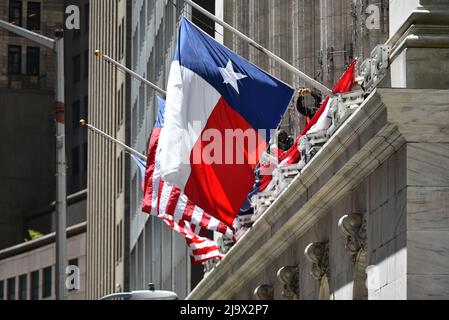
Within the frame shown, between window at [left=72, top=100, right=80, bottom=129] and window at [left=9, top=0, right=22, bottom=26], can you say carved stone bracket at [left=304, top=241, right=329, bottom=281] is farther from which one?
window at [left=9, top=0, right=22, bottom=26]

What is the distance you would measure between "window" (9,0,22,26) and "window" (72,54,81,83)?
1304 cm

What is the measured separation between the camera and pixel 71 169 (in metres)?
146

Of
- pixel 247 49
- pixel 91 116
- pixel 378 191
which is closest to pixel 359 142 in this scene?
pixel 378 191

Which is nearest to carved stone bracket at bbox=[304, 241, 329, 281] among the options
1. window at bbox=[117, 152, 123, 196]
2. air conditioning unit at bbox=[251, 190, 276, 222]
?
air conditioning unit at bbox=[251, 190, 276, 222]

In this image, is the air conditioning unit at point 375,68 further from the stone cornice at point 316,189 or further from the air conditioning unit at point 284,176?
the air conditioning unit at point 284,176

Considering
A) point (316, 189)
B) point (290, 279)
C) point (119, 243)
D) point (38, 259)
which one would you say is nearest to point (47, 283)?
point (38, 259)

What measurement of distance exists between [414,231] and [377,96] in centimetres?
211

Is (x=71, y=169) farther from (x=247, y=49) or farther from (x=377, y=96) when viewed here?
(x=377, y=96)

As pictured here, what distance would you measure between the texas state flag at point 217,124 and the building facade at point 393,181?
4.33 ft

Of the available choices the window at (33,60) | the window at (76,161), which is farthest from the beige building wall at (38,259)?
the window at (33,60)

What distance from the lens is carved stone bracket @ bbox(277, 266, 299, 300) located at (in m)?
39.5

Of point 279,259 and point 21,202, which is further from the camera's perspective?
point 21,202

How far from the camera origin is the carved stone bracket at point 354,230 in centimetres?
3169

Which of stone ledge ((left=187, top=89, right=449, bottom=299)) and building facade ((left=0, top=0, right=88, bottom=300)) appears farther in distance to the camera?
building facade ((left=0, top=0, right=88, bottom=300))
